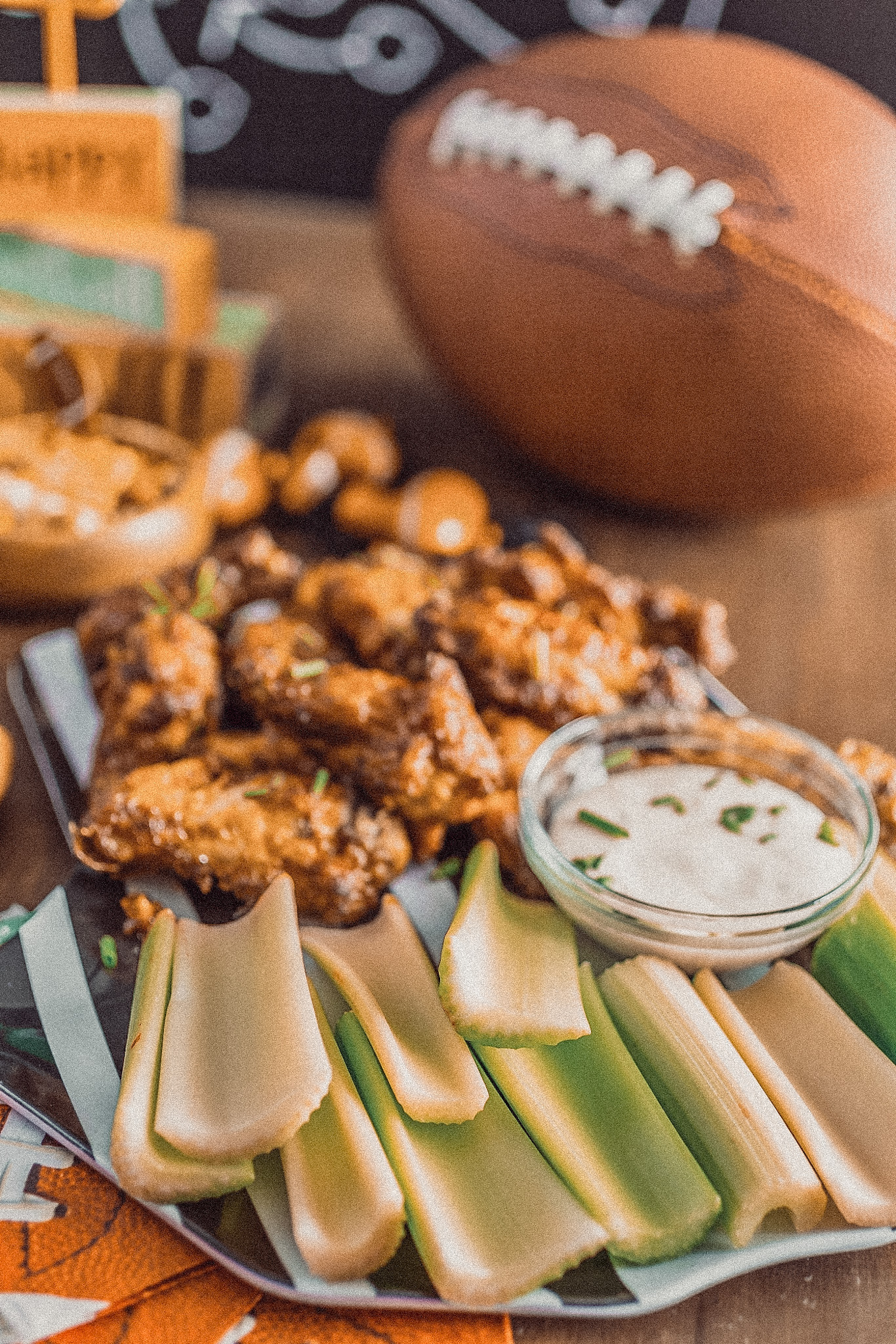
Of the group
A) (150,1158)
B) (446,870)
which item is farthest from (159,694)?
(150,1158)

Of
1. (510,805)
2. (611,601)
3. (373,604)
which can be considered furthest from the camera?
(611,601)

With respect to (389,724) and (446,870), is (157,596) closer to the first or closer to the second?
(389,724)

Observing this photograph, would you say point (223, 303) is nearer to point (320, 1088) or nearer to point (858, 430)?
point (858, 430)

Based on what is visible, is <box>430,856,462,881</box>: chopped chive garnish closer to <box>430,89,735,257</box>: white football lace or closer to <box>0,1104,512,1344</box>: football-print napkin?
<box>0,1104,512,1344</box>: football-print napkin

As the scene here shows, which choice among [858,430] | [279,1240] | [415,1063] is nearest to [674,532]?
[858,430]

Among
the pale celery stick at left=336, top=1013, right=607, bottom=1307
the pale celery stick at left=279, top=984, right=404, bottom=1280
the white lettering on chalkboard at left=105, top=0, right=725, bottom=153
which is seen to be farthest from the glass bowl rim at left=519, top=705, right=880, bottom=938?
the white lettering on chalkboard at left=105, top=0, right=725, bottom=153

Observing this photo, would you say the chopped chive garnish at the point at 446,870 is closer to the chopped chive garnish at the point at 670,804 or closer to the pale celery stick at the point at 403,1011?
the pale celery stick at the point at 403,1011
